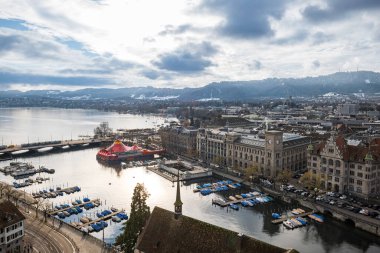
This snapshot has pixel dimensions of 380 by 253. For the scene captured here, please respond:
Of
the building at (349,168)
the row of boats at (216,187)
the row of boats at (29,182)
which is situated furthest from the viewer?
the row of boats at (29,182)

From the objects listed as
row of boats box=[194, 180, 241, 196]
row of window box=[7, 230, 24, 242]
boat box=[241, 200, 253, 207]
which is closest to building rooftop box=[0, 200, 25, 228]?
row of window box=[7, 230, 24, 242]

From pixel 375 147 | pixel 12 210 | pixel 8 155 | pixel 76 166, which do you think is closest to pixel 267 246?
pixel 12 210

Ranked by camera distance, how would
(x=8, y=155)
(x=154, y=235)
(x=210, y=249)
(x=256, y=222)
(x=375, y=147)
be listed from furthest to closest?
(x=8, y=155) < (x=375, y=147) < (x=256, y=222) < (x=154, y=235) < (x=210, y=249)

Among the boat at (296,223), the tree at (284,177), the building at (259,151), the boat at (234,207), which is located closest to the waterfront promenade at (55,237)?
the boat at (234,207)

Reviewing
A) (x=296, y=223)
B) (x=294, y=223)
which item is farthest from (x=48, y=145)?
(x=296, y=223)

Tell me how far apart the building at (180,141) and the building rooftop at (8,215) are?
2720 inches

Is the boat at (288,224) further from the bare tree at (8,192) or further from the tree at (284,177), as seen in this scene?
the bare tree at (8,192)

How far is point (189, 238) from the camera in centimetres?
3094

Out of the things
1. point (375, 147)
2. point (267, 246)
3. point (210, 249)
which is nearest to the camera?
point (267, 246)

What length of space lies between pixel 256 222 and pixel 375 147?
2886cm

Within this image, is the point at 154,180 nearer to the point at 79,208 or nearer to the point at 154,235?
the point at 79,208

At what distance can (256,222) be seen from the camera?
60.6m

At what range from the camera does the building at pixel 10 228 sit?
42250 millimetres

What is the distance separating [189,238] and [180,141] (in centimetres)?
9034
